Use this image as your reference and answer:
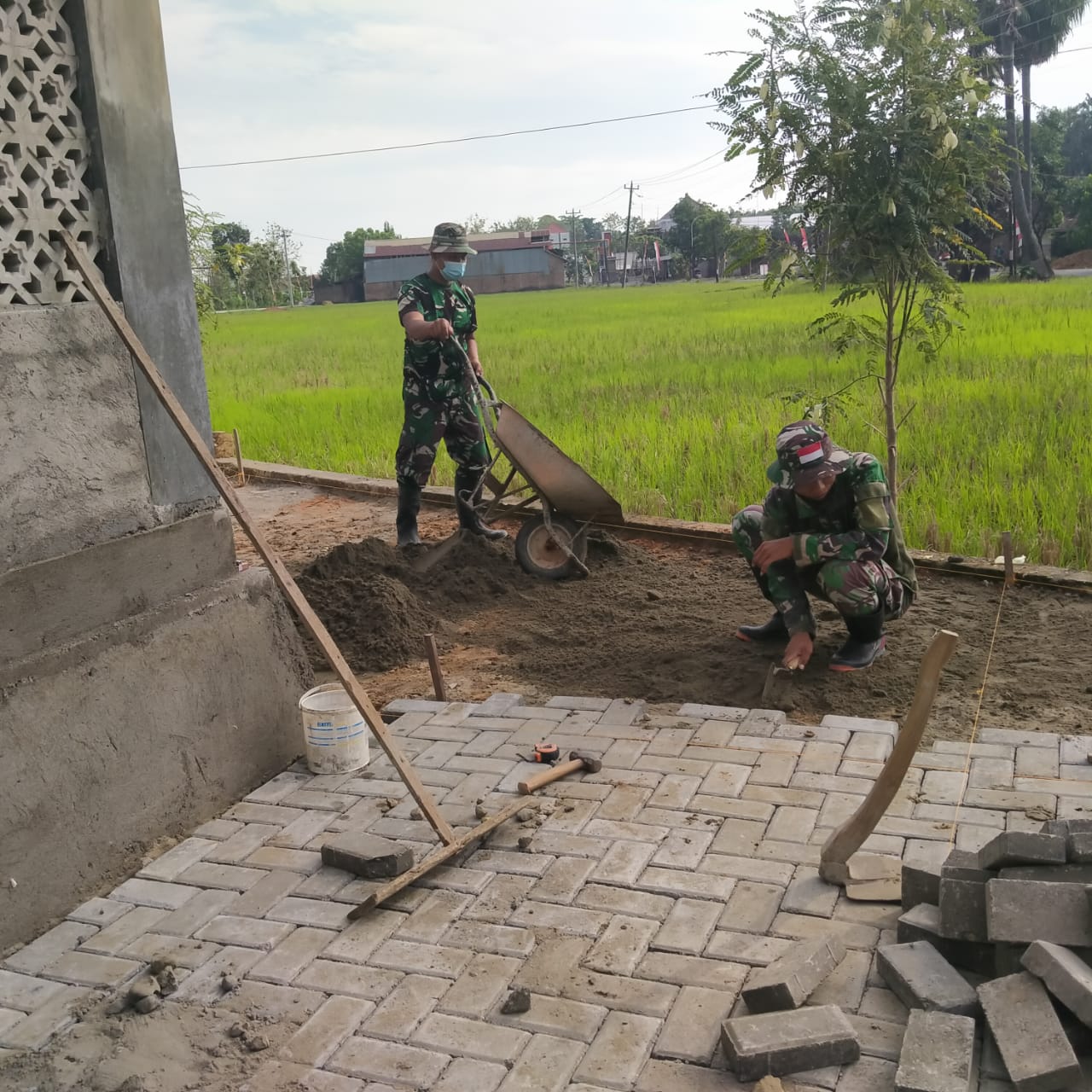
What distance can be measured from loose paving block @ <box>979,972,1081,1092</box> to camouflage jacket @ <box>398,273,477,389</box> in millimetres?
5117

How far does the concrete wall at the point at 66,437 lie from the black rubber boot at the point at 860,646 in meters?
2.95

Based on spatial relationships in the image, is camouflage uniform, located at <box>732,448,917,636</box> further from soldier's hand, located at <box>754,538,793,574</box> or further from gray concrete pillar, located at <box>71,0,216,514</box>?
gray concrete pillar, located at <box>71,0,216,514</box>

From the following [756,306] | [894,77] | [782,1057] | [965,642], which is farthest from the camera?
[756,306]

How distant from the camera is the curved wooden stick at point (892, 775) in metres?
2.94

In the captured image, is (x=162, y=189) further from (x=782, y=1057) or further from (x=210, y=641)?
(x=782, y=1057)

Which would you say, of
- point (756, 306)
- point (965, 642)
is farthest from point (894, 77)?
point (756, 306)

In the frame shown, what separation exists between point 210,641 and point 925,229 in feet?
15.1

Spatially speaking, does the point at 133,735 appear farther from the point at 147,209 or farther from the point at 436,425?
the point at 436,425

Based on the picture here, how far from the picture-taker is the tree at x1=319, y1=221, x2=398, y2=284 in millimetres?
80062

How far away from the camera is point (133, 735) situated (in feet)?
12.5

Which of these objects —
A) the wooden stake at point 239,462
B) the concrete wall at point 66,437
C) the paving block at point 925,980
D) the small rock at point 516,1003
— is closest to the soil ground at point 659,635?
the paving block at point 925,980

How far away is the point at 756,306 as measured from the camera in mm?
28984

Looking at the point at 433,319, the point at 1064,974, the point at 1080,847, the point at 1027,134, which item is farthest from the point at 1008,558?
the point at 1027,134

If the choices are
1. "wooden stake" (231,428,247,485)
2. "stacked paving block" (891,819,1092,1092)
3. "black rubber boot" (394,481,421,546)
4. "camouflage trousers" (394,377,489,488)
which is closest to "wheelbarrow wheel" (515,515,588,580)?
"camouflage trousers" (394,377,489,488)
